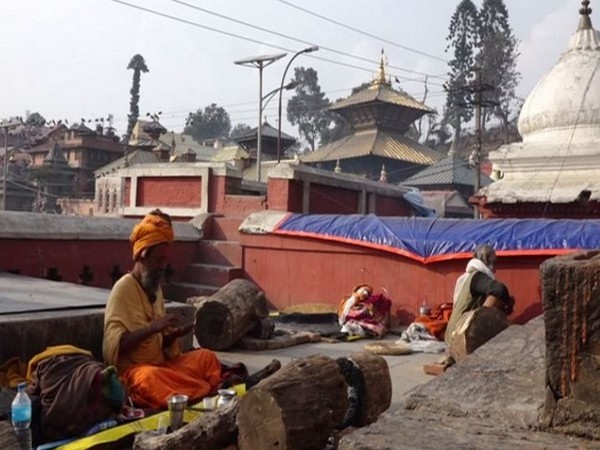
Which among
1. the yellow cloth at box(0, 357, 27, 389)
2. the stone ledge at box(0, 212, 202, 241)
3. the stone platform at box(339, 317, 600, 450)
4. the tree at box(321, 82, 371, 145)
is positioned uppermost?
the tree at box(321, 82, 371, 145)

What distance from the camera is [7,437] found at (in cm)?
342

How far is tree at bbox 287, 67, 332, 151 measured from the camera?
76.2m

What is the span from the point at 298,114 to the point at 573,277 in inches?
3049

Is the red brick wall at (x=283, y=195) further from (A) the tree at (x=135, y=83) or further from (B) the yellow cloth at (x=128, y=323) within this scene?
(A) the tree at (x=135, y=83)

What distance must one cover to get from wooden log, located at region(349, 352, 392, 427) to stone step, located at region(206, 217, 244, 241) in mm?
7316

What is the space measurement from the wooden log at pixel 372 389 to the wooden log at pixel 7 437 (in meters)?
2.07

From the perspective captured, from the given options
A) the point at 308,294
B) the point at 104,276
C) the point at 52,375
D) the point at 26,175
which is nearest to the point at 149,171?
the point at 104,276

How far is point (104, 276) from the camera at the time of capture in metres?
9.88

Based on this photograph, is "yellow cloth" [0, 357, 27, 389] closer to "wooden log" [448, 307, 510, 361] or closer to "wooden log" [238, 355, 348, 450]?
"wooden log" [238, 355, 348, 450]

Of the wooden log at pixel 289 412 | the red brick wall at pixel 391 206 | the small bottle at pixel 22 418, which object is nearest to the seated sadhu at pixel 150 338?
the small bottle at pixel 22 418

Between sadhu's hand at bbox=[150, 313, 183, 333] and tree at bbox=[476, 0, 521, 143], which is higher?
tree at bbox=[476, 0, 521, 143]

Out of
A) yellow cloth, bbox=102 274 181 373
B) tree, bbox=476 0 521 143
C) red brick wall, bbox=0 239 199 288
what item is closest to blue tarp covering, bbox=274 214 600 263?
red brick wall, bbox=0 239 199 288

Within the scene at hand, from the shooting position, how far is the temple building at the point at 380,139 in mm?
34312

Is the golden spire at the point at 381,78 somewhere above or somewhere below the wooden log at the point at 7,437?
above
